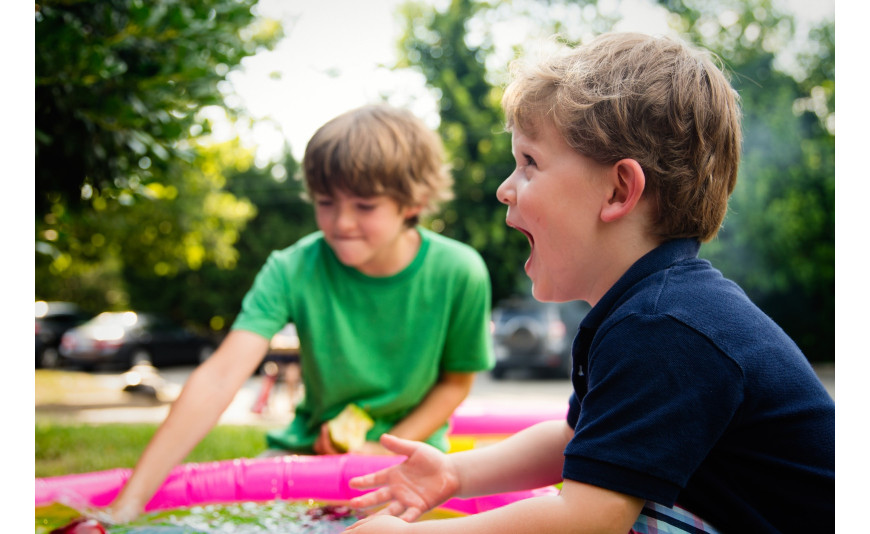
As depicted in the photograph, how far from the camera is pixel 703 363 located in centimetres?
106

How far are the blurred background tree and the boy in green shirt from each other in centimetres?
48

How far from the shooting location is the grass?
3.89 meters

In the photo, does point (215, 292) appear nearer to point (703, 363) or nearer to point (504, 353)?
point (504, 353)

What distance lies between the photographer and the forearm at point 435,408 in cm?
247

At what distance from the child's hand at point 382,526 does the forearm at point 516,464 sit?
0.33 m

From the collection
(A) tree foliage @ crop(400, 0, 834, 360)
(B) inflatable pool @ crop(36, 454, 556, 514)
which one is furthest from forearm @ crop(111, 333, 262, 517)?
(A) tree foliage @ crop(400, 0, 834, 360)

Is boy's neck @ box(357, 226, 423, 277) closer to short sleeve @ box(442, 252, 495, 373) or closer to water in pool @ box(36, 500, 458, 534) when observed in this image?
short sleeve @ box(442, 252, 495, 373)

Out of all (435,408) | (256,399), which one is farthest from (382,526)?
(256,399)

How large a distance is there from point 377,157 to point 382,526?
1394 millimetres

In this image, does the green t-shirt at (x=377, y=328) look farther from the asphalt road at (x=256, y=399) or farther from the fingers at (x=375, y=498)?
the asphalt road at (x=256, y=399)

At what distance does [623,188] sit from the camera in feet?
4.21

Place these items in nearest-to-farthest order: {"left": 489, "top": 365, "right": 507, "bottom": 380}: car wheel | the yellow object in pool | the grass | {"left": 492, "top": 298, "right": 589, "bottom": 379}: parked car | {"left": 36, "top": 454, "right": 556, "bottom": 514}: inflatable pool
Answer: {"left": 36, "top": 454, "right": 556, "bottom": 514}: inflatable pool
the yellow object in pool
the grass
{"left": 492, "top": 298, "right": 589, "bottom": 379}: parked car
{"left": 489, "top": 365, "right": 507, "bottom": 380}: car wheel

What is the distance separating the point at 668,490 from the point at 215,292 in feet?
65.9

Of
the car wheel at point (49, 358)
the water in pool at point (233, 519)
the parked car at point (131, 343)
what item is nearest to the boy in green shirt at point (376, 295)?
the water in pool at point (233, 519)
